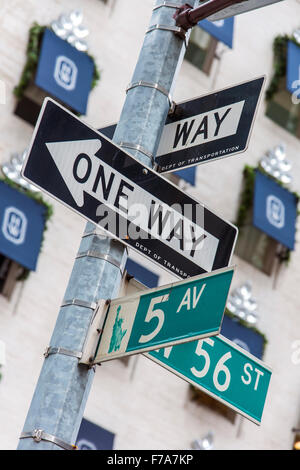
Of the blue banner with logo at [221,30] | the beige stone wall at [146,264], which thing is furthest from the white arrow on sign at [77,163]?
the blue banner with logo at [221,30]

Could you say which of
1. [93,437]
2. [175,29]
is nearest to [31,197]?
[93,437]

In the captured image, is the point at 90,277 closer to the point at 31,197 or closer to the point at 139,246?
the point at 139,246

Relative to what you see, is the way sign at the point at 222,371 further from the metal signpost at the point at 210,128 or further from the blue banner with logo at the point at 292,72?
the blue banner with logo at the point at 292,72

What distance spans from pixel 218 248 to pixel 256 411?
2.93 feet

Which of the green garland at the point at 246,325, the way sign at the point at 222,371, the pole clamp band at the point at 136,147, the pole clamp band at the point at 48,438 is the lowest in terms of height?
the pole clamp band at the point at 48,438

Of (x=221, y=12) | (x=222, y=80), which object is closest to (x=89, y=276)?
(x=221, y=12)

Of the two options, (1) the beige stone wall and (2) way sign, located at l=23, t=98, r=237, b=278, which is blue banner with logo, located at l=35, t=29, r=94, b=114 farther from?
(2) way sign, located at l=23, t=98, r=237, b=278

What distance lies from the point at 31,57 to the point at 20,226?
10.6ft

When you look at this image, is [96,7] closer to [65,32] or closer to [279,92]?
[65,32]

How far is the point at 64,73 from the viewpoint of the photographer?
16.3 m

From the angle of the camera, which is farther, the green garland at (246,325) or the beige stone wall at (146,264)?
the green garland at (246,325)

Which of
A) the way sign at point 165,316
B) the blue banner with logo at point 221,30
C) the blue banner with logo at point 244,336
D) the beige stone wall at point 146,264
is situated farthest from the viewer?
the blue banner with logo at point 221,30

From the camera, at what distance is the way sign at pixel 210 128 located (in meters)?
5.00

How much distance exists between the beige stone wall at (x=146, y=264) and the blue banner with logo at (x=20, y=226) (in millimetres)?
503
